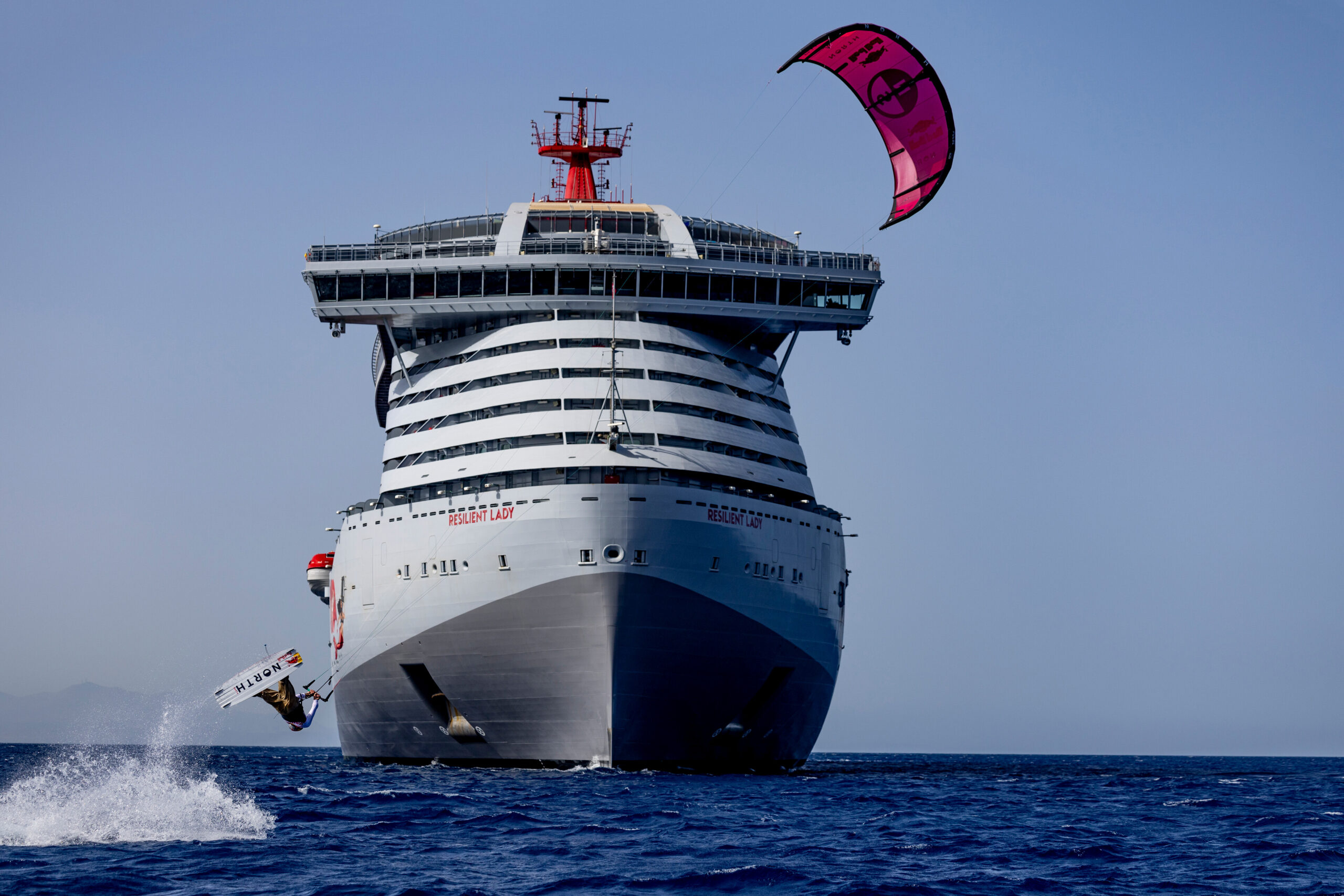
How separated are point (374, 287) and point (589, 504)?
13705 millimetres

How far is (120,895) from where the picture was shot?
19.1m

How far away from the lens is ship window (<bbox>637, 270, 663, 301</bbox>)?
4725 cm

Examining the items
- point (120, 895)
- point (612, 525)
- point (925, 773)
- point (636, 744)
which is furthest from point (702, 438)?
point (120, 895)

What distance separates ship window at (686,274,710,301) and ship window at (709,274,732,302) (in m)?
0.26

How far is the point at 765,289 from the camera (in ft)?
162

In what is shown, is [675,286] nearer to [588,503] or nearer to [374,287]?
[374,287]

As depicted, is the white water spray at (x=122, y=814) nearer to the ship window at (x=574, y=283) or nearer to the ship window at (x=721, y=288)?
the ship window at (x=574, y=283)

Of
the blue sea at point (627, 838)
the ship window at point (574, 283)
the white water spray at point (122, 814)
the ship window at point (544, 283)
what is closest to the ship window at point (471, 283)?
the ship window at point (544, 283)

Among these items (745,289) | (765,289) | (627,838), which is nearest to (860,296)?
(765,289)

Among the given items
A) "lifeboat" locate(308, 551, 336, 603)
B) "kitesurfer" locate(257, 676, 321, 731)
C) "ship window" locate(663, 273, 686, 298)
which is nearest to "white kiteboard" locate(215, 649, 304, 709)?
"kitesurfer" locate(257, 676, 321, 731)

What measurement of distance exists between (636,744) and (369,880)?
20401mm

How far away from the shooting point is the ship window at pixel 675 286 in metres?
47.5

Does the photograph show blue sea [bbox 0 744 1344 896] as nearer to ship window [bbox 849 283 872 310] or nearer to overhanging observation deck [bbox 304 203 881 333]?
overhanging observation deck [bbox 304 203 881 333]

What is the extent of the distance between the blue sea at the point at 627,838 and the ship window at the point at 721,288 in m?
15.8
